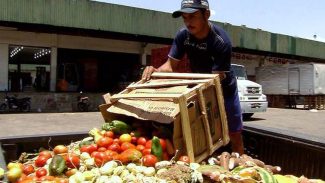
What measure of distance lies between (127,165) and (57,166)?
1.87 ft

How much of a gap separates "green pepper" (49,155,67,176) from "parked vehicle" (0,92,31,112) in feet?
61.1

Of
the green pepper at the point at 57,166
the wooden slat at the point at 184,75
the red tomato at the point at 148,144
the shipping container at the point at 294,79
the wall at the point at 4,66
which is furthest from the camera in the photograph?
the shipping container at the point at 294,79

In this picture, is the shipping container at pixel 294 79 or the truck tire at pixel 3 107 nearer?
the truck tire at pixel 3 107

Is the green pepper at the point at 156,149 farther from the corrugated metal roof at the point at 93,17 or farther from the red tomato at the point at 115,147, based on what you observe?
the corrugated metal roof at the point at 93,17

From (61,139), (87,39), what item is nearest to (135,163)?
(61,139)

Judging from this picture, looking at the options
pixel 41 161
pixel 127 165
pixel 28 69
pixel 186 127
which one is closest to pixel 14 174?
pixel 41 161

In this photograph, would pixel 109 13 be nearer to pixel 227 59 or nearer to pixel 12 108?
pixel 12 108

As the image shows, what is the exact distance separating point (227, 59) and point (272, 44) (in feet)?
95.9

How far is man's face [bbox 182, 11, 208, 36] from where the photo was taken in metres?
4.10

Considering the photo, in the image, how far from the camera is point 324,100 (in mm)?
30031

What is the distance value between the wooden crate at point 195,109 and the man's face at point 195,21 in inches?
20.7

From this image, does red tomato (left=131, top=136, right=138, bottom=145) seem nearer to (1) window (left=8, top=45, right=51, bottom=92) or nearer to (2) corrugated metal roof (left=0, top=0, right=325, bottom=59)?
(2) corrugated metal roof (left=0, top=0, right=325, bottom=59)

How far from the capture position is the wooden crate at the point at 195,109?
3.53 metres

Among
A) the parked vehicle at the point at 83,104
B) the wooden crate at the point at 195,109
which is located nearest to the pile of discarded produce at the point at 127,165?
the wooden crate at the point at 195,109
